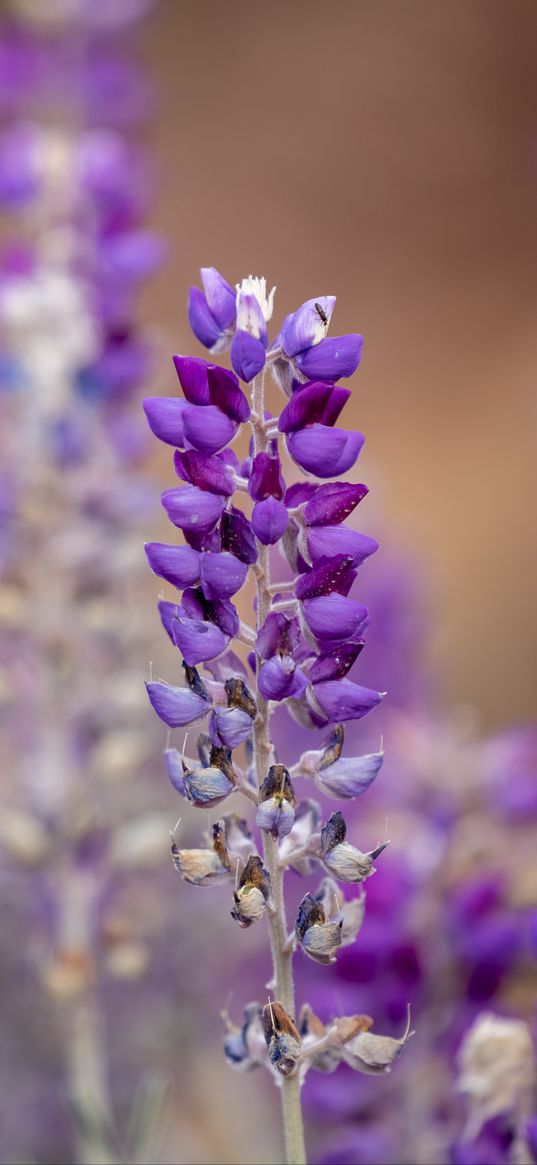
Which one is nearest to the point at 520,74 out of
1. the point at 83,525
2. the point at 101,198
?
the point at 101,198

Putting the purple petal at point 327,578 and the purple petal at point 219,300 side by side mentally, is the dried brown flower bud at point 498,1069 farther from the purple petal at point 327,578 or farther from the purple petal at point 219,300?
the purple petal at point 219,300

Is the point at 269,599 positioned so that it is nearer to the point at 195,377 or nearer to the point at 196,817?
the point at 195,377

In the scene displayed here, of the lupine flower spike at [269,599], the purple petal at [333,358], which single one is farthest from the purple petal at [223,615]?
the purple petal at [333,358]

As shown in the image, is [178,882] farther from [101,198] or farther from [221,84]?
[221,84]

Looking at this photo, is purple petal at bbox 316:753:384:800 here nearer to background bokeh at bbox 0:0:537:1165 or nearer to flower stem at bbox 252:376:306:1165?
flower stem at bbox 252:376:306:1165

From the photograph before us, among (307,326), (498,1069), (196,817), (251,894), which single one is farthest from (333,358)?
(196,817)

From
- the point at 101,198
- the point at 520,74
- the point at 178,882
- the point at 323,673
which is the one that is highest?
the point at 520,74
